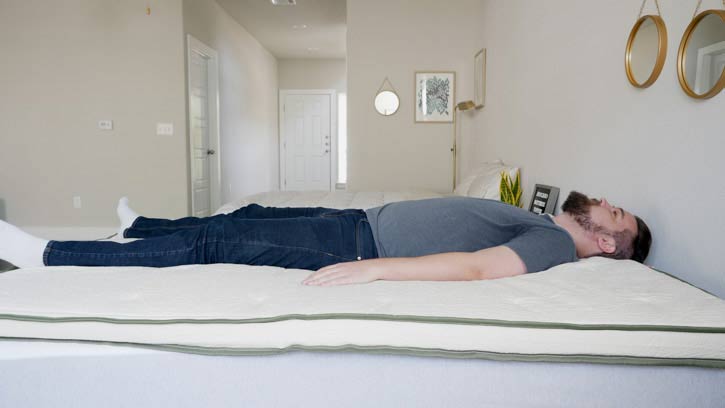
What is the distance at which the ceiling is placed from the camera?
6305 millimetres

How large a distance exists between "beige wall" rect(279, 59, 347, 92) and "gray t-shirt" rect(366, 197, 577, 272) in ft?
28.0

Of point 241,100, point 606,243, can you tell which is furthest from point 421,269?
point 241,100

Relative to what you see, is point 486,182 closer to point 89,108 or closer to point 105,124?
point 105,124

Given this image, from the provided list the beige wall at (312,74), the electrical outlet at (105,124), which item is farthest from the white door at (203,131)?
the beige wall at (312,74)

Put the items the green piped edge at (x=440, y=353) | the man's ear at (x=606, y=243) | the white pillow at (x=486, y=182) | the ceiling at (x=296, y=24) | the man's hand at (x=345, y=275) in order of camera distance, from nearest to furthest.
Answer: the green piped edge at (x=440, y=353), the man's hand at (x=345, y=275), the man's ear at (x=606, y=243), the white pillow at (x=486, y=182), the ceiling at (x=296, y=24)

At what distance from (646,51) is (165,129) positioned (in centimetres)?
457

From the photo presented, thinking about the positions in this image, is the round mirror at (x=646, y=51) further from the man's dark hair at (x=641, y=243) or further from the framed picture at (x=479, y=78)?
the framed picture at (x=479, y=78)

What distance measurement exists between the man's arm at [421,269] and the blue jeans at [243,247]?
0.22 m

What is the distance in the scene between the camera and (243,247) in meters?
1.63

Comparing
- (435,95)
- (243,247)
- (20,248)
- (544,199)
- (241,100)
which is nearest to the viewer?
(20,248)

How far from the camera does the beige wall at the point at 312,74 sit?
32.7ft

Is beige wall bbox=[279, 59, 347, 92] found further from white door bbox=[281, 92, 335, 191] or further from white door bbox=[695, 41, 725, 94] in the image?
white door bbox=[695, 41, 725, 94]

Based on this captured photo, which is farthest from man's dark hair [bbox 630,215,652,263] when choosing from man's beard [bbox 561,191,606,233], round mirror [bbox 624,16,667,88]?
round mirror [bbox 624,16,667,88]

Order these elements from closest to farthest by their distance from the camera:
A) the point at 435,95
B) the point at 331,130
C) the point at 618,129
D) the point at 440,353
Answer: the point at 440,353 → the point at 618,129 → the point at 435,95 → the point at 331,130
